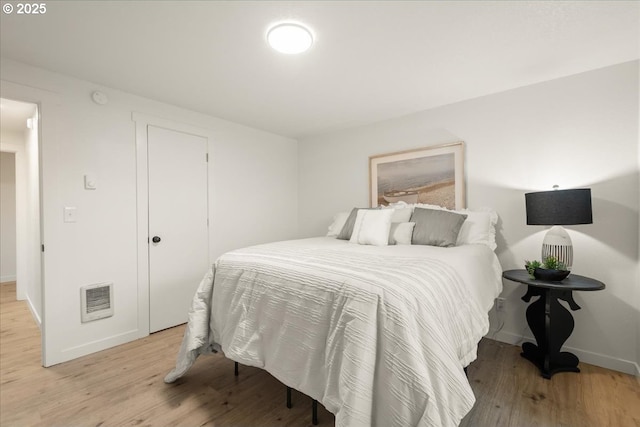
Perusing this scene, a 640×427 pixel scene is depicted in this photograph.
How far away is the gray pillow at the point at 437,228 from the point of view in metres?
2.32

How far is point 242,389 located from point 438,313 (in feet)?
4.59

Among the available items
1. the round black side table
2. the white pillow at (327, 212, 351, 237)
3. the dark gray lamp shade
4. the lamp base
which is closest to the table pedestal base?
the round black side table

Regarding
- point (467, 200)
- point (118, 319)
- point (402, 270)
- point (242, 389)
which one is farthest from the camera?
point (467, 200)

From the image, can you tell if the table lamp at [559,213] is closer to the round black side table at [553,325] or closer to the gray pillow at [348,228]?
the round black side table at [553,325]

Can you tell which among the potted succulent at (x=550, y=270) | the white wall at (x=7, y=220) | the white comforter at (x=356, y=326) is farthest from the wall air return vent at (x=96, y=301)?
the white wall at (x=7, y=220)

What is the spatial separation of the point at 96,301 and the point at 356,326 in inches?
95.7

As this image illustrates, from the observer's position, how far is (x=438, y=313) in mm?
1182

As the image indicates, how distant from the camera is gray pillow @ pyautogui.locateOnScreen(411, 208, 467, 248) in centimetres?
232

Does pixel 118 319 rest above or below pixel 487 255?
below

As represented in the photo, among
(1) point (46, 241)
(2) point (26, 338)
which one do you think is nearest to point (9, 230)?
(2) point (26, 338)

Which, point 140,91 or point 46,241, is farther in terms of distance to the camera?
point 140,91

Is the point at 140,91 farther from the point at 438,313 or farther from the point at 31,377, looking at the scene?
the point at 438,313

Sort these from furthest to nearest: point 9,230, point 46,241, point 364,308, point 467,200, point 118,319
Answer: point 9,230, point 467,200, point 118,319, point 46,241, point 364,308

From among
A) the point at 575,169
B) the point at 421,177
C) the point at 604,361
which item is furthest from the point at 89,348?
the point at 575,169
